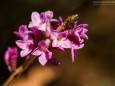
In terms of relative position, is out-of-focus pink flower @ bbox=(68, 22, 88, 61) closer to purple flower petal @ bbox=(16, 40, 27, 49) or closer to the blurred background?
purple flower petal @ bbox=(16, 40, 27, 49)

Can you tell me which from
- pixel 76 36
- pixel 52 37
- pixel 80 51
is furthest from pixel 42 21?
pixel 80 51

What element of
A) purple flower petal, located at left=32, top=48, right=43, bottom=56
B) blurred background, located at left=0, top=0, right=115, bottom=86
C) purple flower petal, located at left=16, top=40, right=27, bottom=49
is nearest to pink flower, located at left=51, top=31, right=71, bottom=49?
purple flower petal, located at left=32, top=48, right=43, bottom=56

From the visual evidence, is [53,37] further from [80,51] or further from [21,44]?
[80,51]

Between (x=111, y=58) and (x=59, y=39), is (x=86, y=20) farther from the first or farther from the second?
(x=59, y=39)

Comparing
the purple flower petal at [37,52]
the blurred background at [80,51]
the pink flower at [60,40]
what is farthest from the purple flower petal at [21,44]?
the blurred background at [80,51]

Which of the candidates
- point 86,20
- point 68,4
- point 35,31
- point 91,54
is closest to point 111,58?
point 91,54
